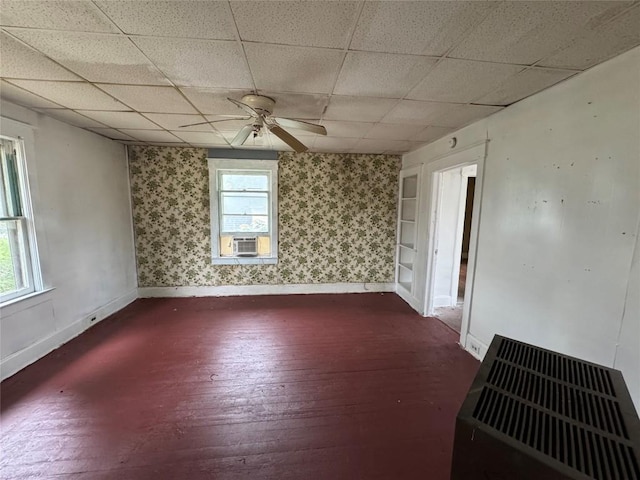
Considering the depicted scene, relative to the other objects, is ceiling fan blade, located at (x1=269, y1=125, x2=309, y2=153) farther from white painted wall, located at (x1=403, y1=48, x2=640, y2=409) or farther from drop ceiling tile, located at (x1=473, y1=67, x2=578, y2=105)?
white painted wall, located at (x1=403, y1=48, x2=640, y2=409)

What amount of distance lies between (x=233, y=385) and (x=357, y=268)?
114 inches

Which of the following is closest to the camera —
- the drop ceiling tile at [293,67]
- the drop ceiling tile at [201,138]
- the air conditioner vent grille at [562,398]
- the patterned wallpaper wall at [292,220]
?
the air conditioner vent grille at [562,398]

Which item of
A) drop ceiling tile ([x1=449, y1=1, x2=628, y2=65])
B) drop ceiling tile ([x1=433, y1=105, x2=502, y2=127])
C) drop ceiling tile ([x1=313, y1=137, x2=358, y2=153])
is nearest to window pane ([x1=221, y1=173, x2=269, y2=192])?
drop ceiling tile ([x1=313, y1=137, x2=358, y2=153])

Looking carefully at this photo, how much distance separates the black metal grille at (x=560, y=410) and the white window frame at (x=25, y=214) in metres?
3.51

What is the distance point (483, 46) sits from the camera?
4.81 feet

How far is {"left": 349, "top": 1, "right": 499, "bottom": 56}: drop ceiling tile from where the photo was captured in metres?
A: 1.19

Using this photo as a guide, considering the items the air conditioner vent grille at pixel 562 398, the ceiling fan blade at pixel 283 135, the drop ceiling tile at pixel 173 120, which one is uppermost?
the drop ceiling tile at pixel 173 120

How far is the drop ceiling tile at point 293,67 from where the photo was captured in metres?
1.54

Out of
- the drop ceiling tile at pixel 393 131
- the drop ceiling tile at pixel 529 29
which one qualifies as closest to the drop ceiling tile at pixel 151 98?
the drop ceiling tile at pixel 393 131

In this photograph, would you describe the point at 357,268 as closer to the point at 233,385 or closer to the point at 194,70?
the point at 233,385

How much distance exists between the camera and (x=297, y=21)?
130 cm

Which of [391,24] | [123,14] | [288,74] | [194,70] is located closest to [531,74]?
[391,24]

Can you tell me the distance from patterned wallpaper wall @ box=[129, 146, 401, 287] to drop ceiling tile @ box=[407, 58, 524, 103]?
7.84 feet

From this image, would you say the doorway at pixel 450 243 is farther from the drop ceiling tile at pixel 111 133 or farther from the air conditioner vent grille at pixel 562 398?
the drop ceiling tile at pixel 111 133
